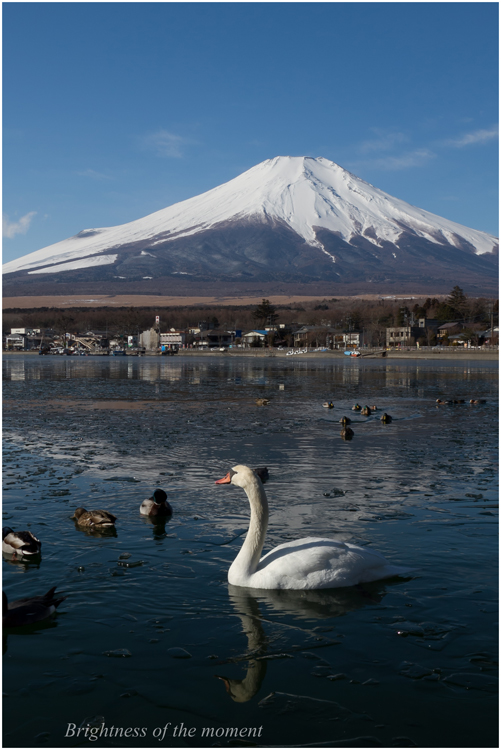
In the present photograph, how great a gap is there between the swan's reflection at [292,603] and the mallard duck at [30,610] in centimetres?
196

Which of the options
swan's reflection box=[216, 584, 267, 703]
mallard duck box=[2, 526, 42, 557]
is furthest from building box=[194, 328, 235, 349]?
swan's reflection box=[216, 584, 267, 703]

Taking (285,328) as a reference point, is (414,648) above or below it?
below

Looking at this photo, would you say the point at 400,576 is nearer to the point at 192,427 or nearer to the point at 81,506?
the point at 81,506

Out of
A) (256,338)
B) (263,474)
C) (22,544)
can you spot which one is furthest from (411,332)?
(22,544)

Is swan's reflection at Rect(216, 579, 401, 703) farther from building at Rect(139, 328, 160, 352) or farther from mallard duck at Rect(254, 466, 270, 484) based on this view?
building at Rect(139, 328, 160, 352)

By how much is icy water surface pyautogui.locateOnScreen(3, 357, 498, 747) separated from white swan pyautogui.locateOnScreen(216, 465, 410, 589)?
0.55 ft

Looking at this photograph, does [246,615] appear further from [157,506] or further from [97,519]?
[157,506]

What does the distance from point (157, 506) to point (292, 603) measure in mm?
3737

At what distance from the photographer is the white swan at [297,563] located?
745 centimetres

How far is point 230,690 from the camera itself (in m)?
5.54

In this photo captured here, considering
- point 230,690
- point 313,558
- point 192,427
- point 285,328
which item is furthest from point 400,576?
point 285,328

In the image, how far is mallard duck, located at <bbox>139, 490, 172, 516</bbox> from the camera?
10.5m

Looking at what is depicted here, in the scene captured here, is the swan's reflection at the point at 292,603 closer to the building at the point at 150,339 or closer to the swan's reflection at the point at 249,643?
the swan's reflection at the point at 249,643

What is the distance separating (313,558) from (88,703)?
2.98 meters
